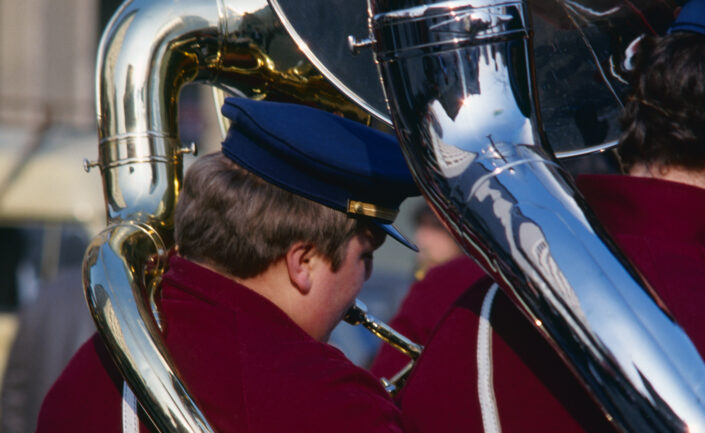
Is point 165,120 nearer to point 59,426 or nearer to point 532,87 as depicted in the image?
point 59,426

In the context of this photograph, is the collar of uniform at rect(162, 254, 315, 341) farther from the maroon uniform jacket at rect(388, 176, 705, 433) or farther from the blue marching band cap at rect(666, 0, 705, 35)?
the blue marching band cap at rect(666, 0, 705, 35)

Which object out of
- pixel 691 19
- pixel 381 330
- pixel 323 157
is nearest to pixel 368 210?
pixel 323 157

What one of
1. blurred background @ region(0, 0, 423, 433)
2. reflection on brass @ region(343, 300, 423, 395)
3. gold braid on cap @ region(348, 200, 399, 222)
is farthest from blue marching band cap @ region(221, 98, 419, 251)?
blurred background @ region(0, 0, 423, 433)

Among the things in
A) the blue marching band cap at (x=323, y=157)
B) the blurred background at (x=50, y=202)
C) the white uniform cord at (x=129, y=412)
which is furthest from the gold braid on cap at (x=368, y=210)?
the blurred background at (x=50, y=202)

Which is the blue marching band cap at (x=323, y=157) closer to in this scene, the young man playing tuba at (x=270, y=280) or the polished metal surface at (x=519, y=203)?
the young man playing tuba at (x=270, y=280)

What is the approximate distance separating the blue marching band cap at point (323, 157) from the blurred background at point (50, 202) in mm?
2511

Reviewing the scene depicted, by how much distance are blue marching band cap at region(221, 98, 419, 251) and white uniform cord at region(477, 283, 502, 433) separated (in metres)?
0.40

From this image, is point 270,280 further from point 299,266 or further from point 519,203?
point 519,203

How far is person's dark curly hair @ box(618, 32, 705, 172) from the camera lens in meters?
1.41

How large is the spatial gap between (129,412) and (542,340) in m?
0.71

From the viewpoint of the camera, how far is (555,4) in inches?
67.4

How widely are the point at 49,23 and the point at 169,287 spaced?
13.4 m

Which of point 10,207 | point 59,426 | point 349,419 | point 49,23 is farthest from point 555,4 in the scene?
point 49,23

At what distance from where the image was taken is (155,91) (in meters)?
1.84
